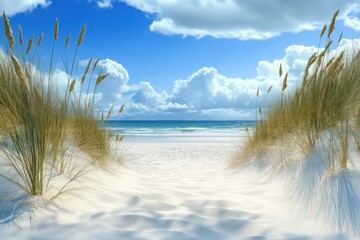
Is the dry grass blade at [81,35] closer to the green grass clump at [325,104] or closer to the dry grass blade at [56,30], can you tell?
the dry grass blade at [56,30]

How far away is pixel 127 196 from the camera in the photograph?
8.83ft

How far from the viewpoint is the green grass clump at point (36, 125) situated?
212cm

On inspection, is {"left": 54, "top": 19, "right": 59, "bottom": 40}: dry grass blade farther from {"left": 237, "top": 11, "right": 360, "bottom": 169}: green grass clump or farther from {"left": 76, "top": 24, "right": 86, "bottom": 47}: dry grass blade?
{"left": 237, "top": 11, "right": 360, "bottom": 169}: green grass clump

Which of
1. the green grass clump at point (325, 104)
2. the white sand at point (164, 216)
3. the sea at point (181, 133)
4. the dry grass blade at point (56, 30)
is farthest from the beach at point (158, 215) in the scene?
the sea at point (181, 133)

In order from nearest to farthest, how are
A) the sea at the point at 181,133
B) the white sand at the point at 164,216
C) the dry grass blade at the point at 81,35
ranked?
the white sand at the point at 164,216, the dry grass blade at the point at 81,35, the sea at the point at 181,133

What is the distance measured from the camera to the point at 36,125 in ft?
7.02

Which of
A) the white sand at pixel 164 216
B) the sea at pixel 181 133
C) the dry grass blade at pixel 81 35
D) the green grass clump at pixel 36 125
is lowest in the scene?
the sea at pixel 181 133

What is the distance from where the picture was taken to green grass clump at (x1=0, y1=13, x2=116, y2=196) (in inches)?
83.7

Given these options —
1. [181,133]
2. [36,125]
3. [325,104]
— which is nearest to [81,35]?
[36,125]

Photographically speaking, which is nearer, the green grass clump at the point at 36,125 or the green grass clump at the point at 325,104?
the green grass clump at the point at 36,125

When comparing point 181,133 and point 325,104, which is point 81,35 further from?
point 181,133

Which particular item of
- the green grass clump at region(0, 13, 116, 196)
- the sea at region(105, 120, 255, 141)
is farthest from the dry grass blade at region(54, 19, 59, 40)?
the sea at region(105, 120, 255, 141)

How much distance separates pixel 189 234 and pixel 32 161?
1042 millimetres

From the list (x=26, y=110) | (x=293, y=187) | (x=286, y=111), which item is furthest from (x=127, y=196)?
(x=286, y=111)
